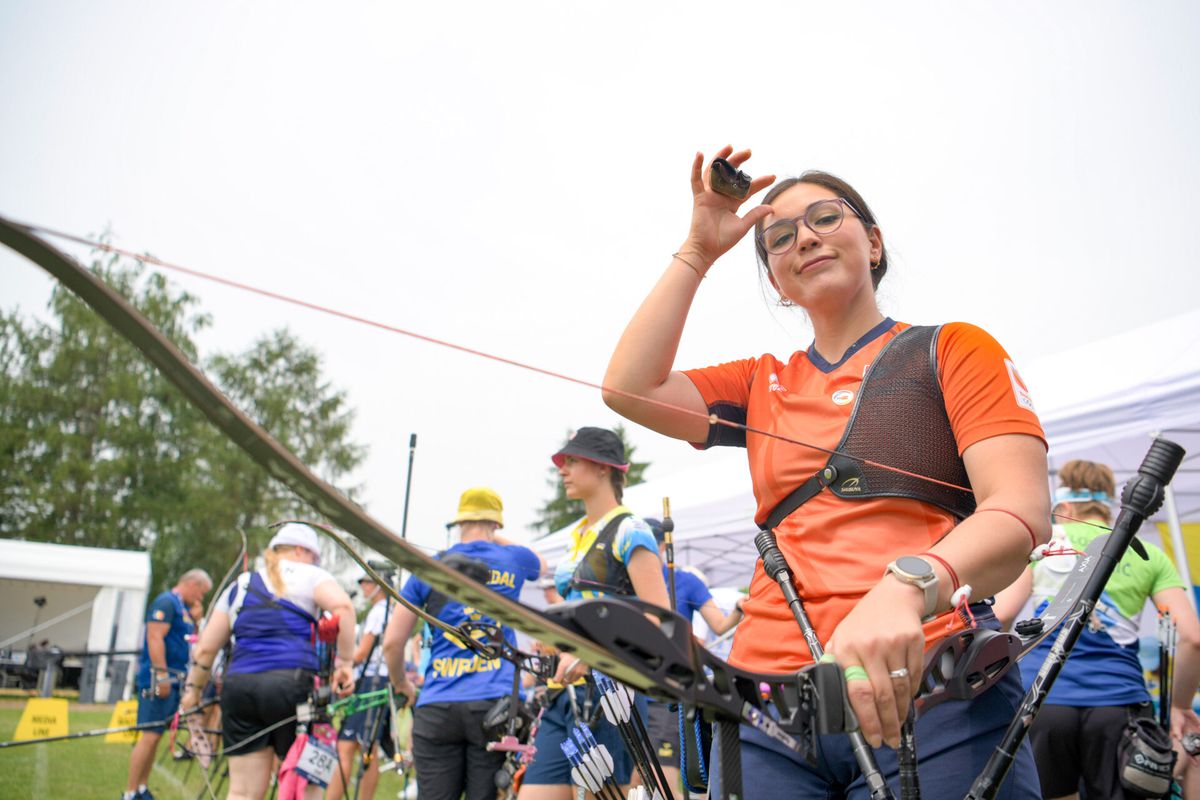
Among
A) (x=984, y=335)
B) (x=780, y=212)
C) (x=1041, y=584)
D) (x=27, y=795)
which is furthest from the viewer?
(x=27, y=795)

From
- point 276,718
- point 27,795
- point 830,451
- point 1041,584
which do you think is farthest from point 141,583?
point 830,451

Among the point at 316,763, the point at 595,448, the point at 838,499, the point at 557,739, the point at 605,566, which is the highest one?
the point at 595,448

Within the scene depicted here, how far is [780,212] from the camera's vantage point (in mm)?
1803

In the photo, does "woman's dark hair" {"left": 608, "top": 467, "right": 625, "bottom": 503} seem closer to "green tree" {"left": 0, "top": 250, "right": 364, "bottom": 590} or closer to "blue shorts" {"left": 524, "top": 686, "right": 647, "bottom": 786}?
"blue shorts" {"left": 524, "top": 686, "right": 647, "bottom": 786}

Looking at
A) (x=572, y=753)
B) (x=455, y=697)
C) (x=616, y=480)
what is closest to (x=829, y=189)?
(x=572, y=753)

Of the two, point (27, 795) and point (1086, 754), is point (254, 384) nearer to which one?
point (27, 795)

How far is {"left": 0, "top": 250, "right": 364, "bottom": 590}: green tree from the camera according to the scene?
30188 millimetres

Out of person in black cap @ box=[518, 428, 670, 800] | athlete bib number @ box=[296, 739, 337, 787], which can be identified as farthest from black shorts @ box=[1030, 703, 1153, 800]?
athlete bib number @ box=[296, 739, 337, 787]

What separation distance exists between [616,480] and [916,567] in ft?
10.0

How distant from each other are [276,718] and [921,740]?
4.65 metres

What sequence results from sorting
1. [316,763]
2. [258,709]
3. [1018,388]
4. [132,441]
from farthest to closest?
[132,441] → [258,709] → [316,763] → [1018,388]

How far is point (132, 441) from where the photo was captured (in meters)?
32.0

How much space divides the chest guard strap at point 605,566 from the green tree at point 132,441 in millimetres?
26696

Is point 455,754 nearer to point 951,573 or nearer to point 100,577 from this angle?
point 951,573
